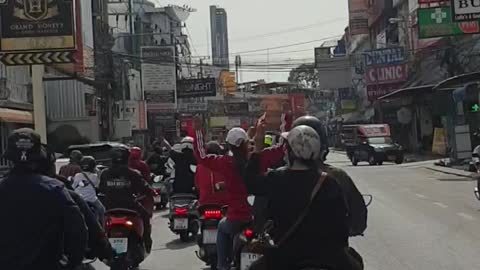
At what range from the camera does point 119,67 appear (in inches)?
2148

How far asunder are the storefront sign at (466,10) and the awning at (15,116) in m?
16.6

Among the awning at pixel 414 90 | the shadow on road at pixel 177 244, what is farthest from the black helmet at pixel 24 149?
the awning at pixel 414 90

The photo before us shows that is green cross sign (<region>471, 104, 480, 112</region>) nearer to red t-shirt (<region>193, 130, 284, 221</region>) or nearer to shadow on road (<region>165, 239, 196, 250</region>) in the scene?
shadow on road (<region>165, 239, 196, 250</region>)

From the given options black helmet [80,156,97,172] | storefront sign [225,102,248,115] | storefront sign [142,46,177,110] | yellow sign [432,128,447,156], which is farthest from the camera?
storefront sign [225,102,248,115]

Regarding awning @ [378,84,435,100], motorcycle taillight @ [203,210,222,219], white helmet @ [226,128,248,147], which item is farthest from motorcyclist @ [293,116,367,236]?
awning @ [378,84,435,100]

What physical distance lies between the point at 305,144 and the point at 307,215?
1.56 ft

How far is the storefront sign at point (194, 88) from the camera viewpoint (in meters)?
60.3

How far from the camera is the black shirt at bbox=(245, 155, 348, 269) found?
4.91 meters

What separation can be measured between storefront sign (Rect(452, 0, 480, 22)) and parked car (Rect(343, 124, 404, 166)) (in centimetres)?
1801

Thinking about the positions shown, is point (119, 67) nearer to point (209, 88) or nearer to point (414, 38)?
point (209, 88)

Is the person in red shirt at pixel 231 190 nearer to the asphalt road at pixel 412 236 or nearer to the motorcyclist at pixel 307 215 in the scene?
the motorcyclist at pixel 307 215

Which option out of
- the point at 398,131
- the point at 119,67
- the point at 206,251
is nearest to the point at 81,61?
the point at 119,67

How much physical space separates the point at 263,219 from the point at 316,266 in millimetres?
1017

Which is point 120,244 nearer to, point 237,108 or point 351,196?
point 351,196
